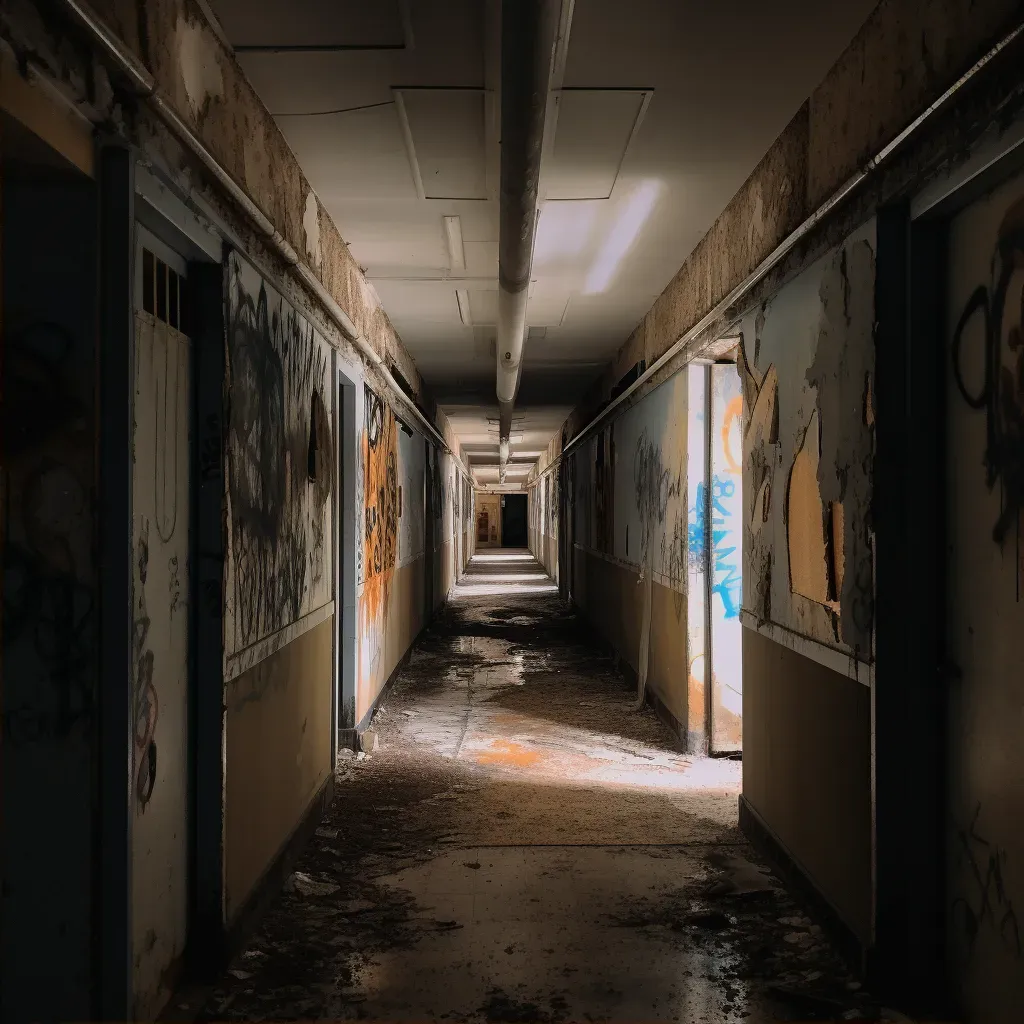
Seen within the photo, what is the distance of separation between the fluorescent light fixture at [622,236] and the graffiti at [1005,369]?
223cm

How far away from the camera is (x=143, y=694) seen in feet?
7.87

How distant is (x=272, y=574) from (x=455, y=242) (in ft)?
8.16

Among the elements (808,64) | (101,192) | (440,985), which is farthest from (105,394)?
(808,64)

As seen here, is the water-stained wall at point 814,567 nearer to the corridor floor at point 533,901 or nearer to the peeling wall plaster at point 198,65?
the corridor floor at point 533,901

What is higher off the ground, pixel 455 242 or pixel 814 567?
pixel 455 242

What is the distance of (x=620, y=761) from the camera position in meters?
5.34

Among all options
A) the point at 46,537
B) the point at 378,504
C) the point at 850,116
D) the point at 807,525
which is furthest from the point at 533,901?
the point at 378,504

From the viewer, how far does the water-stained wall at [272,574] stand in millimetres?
2988

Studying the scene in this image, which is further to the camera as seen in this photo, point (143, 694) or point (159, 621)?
point (159, 621)

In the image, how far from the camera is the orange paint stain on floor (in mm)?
5262

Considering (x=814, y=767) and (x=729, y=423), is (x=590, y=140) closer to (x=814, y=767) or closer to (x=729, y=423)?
(x=729, y=423)

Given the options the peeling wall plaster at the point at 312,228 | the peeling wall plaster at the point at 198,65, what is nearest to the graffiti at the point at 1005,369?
the peeling wall plaster at the point at 198,65

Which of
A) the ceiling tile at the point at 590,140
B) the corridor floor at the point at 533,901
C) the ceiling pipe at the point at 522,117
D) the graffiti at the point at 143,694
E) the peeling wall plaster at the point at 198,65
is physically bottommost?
the corridor floor at the point at 533,901

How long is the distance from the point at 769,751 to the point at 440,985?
5.70ft
